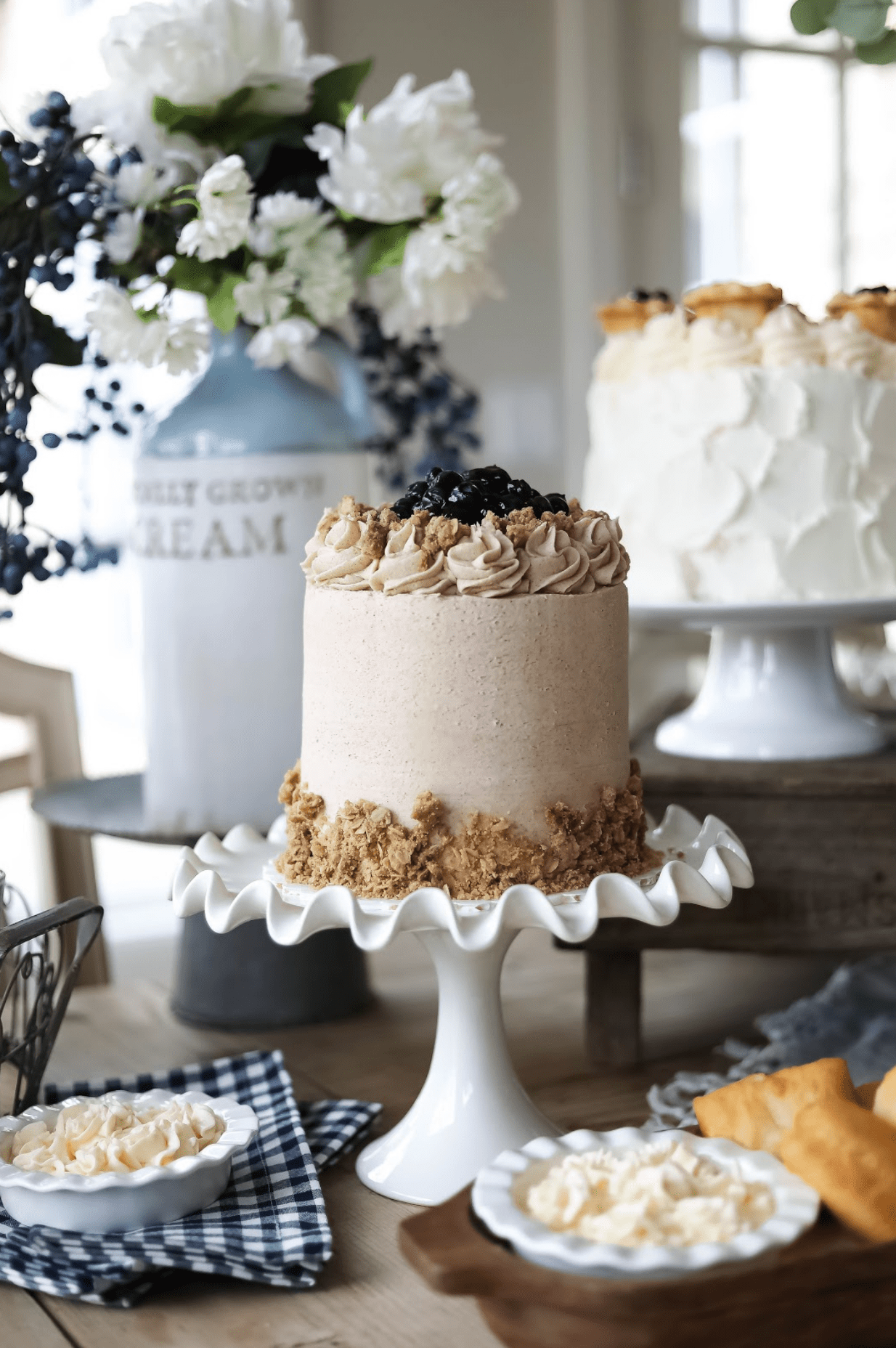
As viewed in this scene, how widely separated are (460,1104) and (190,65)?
0.73 meters

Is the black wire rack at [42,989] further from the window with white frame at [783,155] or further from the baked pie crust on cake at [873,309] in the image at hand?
the window with white frame at [783,155]

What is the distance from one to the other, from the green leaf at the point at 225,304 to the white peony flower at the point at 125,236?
0.07 metres

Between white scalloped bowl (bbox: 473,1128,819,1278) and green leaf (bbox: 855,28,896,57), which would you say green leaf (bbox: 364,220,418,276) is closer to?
green leaf (bbox: 855,28,896,57)

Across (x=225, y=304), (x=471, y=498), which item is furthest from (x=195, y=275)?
(x=471, y=498)

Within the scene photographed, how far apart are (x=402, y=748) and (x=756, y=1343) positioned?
0.34 metres

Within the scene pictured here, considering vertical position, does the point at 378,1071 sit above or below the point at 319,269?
below

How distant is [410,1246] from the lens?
1.90ft

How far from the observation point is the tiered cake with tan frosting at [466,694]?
2.53ft

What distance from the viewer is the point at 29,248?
1.00m

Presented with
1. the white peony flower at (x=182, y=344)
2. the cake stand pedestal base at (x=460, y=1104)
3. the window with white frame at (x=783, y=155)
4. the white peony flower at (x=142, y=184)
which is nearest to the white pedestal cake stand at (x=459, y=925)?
the cake stand pedestal base at (x=460, y=1104)

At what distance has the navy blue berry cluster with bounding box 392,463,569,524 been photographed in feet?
2.63

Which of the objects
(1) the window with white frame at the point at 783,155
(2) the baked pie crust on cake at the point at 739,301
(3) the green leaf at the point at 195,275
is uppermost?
(1) the window with white frame at the point at 783,155

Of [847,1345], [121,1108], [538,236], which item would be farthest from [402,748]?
[538,236]

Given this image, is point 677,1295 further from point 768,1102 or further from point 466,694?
point 466,694
